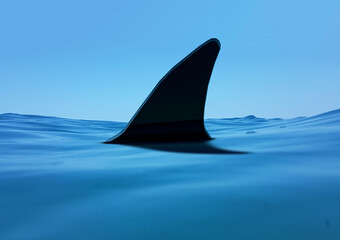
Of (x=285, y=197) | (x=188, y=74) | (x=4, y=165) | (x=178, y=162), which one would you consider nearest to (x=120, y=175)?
(x=178, y=162)

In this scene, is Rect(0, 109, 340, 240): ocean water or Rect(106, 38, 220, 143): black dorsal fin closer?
Rect(0, 109, 340, 240): ocean water

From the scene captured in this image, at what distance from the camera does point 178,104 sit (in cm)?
402

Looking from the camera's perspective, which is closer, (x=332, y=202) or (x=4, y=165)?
(x=332, y=202)

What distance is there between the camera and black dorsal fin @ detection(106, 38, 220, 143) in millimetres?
3816

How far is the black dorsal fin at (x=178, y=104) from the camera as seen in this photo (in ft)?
12.5

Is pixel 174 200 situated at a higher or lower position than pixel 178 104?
lower

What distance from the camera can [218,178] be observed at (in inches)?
81.4

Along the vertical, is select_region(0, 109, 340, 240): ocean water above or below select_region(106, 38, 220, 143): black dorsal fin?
below

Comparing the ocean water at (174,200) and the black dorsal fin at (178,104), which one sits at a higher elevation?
the black dorsal fin at (178,104)

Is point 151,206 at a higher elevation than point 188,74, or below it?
below

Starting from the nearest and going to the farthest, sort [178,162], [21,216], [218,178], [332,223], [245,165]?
[332,223]
[21,216]
[218,178]
[245,165]
[178,162]

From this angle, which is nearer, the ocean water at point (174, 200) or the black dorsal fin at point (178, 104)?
the ocean water at point (174, 200)

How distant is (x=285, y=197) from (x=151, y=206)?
77 centimetres

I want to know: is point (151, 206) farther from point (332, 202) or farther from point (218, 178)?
point (332, 202)
